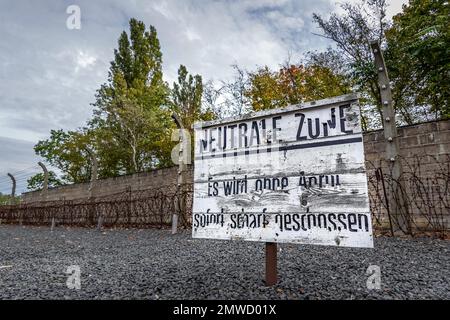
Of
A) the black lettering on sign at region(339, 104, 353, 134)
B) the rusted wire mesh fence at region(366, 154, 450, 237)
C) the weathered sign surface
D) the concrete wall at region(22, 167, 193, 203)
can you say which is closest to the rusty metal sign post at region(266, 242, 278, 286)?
the weathered sign surface

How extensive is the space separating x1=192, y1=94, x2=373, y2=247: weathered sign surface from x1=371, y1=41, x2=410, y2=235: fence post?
2.90 metres

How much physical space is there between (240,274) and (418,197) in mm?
3501

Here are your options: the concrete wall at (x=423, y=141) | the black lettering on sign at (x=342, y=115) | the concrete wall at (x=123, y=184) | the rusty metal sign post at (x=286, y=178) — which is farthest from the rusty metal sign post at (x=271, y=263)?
the concrete wall at (x=123, y=184)

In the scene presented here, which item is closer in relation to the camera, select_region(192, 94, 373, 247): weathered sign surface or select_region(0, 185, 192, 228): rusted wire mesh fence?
select_region(192, 94, 373, 247): weathered sign surface

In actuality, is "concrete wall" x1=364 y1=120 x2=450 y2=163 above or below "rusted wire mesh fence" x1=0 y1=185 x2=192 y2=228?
above

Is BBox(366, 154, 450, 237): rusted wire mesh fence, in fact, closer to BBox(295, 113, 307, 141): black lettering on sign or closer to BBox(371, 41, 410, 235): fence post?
BBox(371, 41, 410, 235): fence post

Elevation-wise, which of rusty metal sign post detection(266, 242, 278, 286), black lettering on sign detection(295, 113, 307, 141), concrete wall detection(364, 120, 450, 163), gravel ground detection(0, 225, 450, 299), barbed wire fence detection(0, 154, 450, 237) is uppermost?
concrete wall detection(364, 120, 450, 163)

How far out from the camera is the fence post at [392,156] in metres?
4.05

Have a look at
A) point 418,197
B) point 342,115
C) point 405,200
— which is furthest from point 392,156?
point 342,115

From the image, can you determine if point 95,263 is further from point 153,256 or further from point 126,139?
point 126,139

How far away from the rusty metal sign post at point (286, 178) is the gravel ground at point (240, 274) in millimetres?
341

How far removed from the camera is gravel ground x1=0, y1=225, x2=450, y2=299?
1917 mm

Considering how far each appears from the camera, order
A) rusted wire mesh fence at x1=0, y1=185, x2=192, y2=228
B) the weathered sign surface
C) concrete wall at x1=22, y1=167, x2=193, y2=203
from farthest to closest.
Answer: concrete wall at x1=22, y1=167, x2=193, y2=203 → rusted wire mesh fence at x1=0, y1=185, x2=192, y2=228 → the weathered sign surface

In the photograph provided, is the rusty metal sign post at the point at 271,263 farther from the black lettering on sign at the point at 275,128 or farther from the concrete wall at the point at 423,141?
the concrete wall at the point at 423,141
